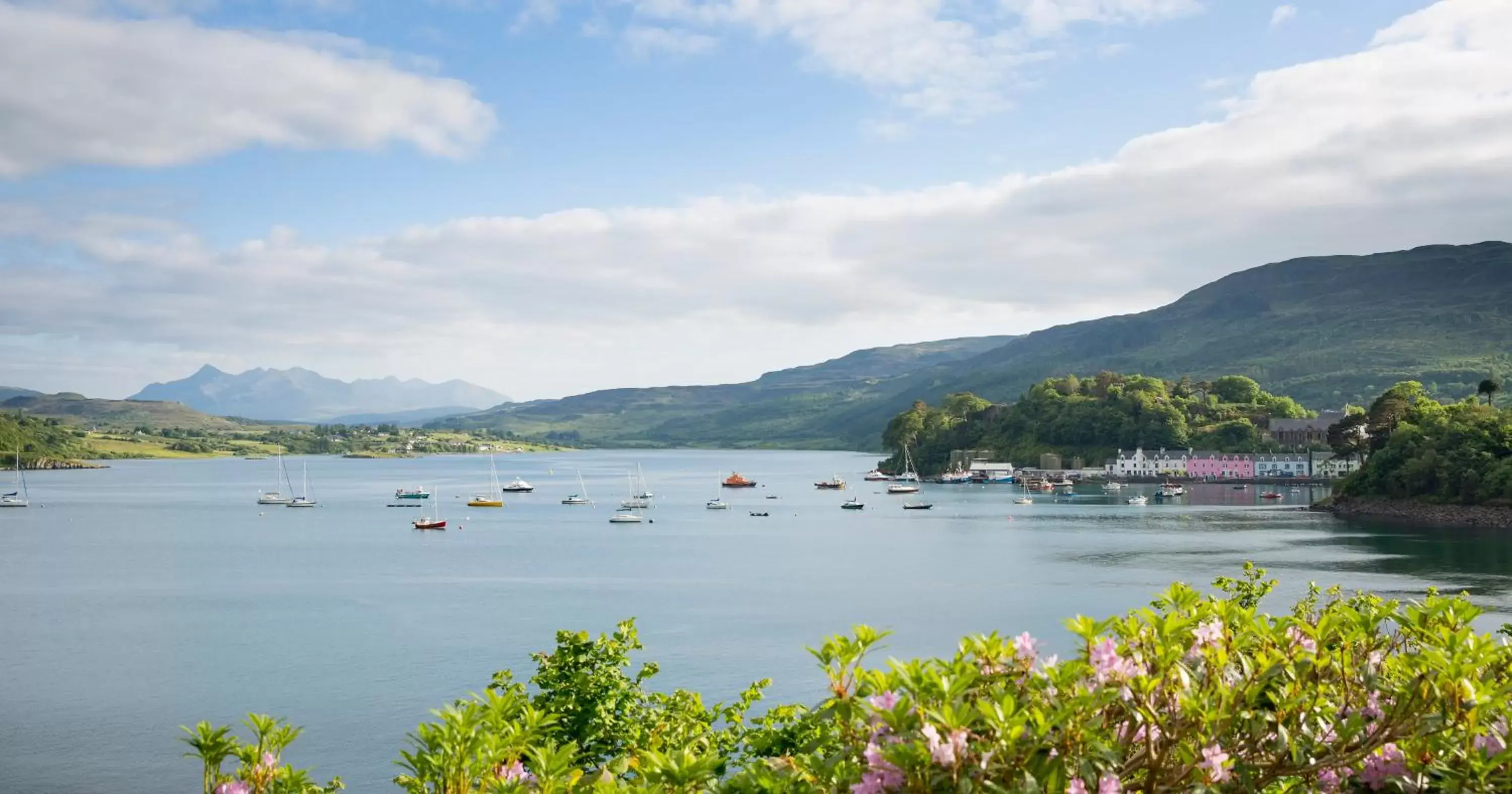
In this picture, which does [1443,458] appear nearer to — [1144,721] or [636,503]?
[636,503]

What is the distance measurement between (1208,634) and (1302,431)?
197961 millimetres

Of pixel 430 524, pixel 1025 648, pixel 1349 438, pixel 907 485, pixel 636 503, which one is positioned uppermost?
pixel 1025 648

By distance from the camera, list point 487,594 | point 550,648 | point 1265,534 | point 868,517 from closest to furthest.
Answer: point 550,648
point 487,594
point 1265,534
point 868,517

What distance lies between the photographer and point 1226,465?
175375mm

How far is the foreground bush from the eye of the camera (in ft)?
16.5

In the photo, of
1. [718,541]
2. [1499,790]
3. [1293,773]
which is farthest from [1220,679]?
[718,541]

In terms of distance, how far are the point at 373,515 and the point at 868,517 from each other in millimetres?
52823

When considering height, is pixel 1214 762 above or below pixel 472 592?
above

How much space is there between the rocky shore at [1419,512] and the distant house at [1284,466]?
58384mm

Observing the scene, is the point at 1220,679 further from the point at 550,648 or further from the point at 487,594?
the point at 487,594

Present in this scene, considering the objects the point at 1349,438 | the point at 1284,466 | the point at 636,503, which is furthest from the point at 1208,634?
the point at 1284,466

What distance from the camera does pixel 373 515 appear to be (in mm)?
121125

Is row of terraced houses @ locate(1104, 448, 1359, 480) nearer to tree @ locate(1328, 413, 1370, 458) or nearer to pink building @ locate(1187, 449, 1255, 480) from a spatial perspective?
pink building @ locate(1187, 449, 1255, 480)

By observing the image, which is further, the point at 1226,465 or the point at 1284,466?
the point at 1226,465
